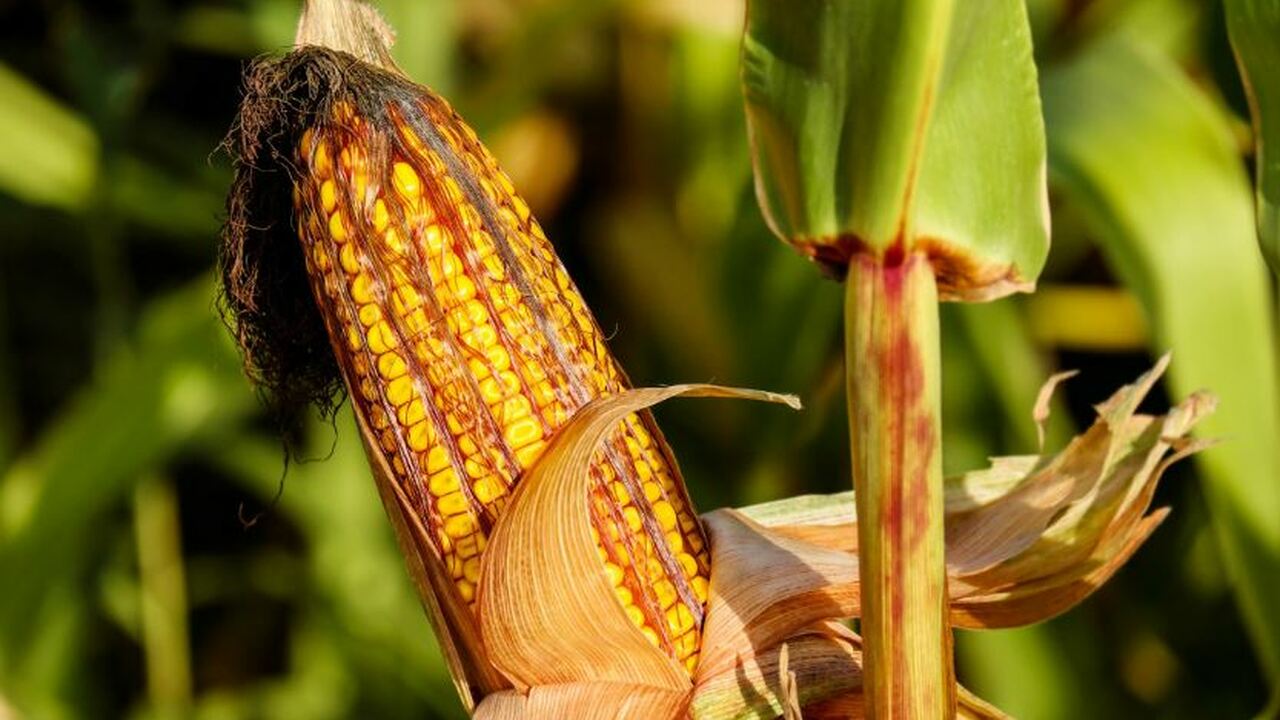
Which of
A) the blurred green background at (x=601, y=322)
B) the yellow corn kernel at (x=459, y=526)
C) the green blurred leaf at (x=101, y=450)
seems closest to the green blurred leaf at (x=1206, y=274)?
the blurred green background at (x=601, y=322)

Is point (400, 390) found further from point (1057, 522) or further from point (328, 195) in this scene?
point (1057, 522)

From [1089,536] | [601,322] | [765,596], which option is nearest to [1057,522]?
[1089,536]

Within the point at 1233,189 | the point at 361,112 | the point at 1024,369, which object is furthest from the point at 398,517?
the point at 1024,369

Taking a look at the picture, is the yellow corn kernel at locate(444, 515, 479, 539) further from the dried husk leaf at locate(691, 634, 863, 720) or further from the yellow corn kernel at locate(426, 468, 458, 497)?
the dried husk leaf at locate(691, 634, 863, 720)

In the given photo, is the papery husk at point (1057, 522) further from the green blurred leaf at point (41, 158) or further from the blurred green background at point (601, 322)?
the green blurred leaf at point (41, 158)

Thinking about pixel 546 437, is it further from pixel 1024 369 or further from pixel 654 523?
pixel 1024 369

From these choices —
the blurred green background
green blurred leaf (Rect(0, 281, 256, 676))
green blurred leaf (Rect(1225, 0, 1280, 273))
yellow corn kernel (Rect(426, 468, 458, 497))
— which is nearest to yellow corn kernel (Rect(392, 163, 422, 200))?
yellow corn kernel (Rect(426, 468, 458, 497))
